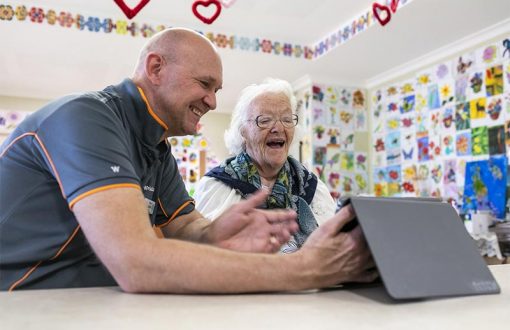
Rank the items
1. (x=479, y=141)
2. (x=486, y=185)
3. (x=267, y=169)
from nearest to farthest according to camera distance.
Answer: (x=267, y=169)
(x=486, y=185)
(x=479, y=141)

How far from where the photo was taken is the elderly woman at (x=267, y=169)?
6.33ft

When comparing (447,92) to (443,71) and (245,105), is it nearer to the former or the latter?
(443,71)

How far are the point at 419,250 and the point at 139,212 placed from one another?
0.47m

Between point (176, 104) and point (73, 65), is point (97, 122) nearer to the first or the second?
point (176, 104)

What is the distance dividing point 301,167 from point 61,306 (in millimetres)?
1596

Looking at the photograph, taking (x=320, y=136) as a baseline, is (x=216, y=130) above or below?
above

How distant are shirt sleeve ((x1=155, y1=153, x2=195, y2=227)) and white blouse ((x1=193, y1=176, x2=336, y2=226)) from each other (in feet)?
1.68

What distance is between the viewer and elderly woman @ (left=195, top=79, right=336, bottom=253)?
1.93 metres

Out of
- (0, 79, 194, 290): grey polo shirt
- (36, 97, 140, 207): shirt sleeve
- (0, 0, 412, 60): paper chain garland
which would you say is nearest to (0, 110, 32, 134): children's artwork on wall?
(0, 0, 412, 60): paper chain garland

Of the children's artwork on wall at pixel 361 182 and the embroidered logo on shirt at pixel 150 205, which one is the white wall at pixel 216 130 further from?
the embroidered logo on shirt at pixel 150 205

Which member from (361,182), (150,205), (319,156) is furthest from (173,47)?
(361,182)

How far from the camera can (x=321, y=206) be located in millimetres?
2000

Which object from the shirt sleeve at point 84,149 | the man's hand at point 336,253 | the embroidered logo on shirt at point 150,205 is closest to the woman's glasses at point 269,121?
the embroidered logo on shirt at point 150,205

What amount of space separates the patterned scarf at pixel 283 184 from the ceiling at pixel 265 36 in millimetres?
1690
